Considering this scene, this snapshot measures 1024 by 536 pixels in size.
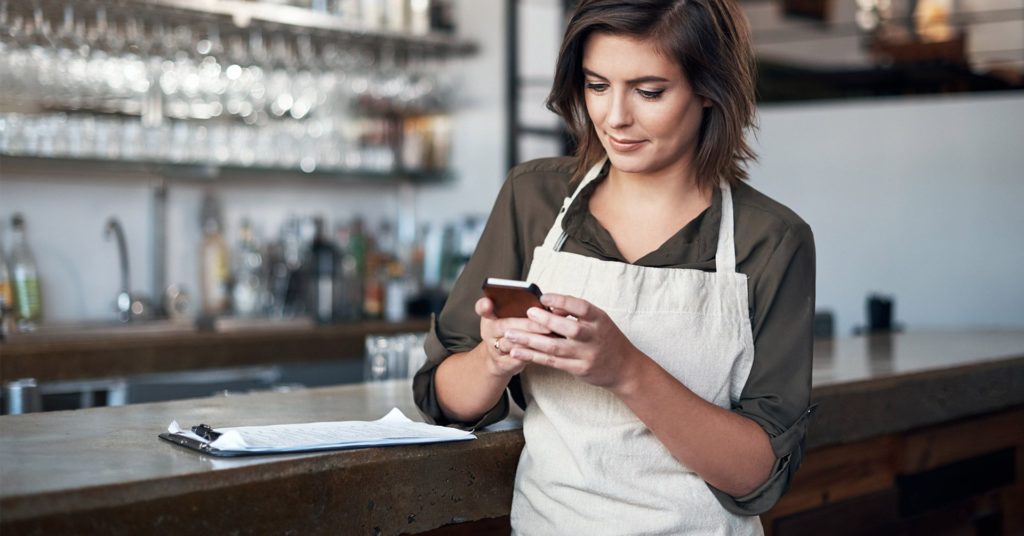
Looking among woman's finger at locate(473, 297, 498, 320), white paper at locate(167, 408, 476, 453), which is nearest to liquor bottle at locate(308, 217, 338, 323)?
white paper at locate(167, 408, 476, 453)

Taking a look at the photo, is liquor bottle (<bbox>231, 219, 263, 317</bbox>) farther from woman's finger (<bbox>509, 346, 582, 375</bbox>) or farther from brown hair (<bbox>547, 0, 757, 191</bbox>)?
woman's finger (<bbox>509, 346, 582, 375</bbox>)

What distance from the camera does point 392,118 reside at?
529 cm

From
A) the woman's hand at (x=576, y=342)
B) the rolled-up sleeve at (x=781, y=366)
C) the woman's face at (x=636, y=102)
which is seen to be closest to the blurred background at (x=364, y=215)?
the rolled-up sleeve at (x=781, y=366)

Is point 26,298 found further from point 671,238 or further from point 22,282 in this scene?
point 671,238

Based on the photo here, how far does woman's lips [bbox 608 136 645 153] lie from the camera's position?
1.53m

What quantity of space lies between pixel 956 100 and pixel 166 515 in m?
4.55

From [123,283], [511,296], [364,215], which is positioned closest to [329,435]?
[511,296]

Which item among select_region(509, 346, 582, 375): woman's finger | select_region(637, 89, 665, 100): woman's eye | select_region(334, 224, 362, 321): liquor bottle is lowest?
select_region(334, 224, 362, 321): liquor bottle

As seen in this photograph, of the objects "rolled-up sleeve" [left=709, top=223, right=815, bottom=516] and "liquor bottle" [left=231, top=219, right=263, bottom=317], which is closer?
"rolled-up sleeve" [left=709, top=223, right=815, bottom=516]

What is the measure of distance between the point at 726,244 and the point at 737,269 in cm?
4

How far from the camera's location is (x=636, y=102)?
1.50m

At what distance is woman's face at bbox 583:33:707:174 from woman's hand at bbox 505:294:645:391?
11.6 inches

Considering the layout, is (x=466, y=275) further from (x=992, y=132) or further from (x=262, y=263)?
(x=992, y=132)

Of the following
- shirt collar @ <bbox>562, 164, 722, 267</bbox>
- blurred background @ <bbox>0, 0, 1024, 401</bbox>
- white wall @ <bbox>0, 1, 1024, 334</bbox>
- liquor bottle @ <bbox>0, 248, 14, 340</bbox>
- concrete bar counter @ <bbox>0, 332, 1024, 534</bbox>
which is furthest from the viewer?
white wall @ <bbox>0, 1, 1024, 334</bbox>
